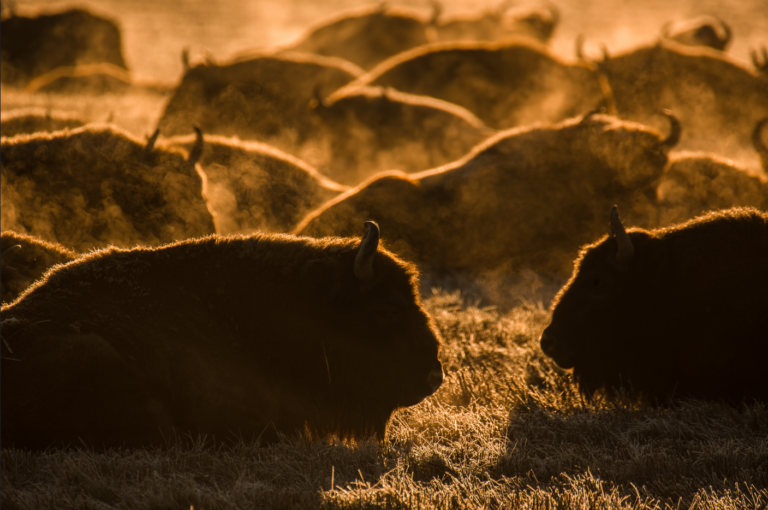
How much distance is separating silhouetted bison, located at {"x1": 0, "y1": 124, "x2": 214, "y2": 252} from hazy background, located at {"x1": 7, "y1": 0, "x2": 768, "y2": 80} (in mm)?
19255

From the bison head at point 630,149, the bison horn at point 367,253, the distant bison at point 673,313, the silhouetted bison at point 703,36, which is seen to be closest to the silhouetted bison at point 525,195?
the bison head at point 630,149

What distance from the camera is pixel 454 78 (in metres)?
12.2

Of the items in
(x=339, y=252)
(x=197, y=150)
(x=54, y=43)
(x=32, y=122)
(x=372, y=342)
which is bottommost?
(x=372, y=342)

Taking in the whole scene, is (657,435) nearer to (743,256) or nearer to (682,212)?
(743,256)

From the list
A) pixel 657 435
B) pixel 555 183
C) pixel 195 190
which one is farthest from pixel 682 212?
pixel 195 190

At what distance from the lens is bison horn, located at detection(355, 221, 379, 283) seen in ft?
11.9

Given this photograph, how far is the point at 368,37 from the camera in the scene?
18391 mm

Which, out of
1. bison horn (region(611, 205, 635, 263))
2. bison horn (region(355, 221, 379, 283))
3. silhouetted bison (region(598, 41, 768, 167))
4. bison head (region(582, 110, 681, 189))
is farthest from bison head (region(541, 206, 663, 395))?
silhouetted bison (region(598, 41, 768, 167))

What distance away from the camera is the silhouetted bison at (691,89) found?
13281 mm

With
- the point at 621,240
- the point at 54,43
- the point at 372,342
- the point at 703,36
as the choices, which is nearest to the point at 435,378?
the point at 372,342

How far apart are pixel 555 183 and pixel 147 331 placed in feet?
15.1

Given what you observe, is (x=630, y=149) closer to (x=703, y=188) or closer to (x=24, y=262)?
(x=703, y=188)

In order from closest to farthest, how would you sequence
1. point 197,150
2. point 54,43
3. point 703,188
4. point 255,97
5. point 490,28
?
point 197,150
point 703,188
point 255,97
point 54,43
point 490,28

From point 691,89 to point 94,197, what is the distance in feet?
38.3
